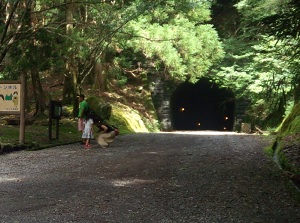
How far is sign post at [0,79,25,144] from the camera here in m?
10.4

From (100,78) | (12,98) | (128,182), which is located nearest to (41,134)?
(12,98)

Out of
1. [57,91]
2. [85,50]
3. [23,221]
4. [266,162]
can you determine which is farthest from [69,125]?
[23,221]

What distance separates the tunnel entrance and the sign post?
883 inches

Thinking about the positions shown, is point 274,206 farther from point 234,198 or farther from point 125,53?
point 125,53

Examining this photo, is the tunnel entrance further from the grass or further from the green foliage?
the grass

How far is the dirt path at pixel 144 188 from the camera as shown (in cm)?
452

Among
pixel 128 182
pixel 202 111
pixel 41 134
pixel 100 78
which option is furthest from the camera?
pixel 202 111

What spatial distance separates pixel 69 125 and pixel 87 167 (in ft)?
26.0

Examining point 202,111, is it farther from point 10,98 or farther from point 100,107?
point 10,98

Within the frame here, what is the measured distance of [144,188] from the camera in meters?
5.83

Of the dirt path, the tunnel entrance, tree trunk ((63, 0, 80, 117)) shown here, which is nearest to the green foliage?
tree trunk ((63, 0, 80, 117))

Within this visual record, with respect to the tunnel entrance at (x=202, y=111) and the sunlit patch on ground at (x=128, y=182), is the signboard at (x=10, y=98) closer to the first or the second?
the sunlit patch on ground at (x=128, y=182)

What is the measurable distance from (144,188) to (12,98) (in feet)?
19.7

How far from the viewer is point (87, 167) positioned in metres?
7.66
